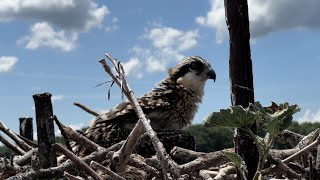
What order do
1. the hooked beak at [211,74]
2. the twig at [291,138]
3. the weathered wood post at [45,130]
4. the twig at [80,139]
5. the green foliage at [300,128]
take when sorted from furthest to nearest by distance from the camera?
1. the hooked beak at [211,74]
2. the green foliage at [300,128]
3. the twig at [80,139]
4. the twig at [291,138]
5. the weathered wood post at [45,130]

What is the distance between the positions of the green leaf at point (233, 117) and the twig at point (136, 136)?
26 centimetres

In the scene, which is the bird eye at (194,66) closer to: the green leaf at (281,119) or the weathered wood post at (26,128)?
the weathered wood post at (26,128)

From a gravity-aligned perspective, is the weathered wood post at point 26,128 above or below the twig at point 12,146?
above

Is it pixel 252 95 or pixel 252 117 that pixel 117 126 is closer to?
pixel 252 95

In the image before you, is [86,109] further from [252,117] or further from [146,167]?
[252,117]

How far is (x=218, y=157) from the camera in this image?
11.3ft

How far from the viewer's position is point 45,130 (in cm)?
386

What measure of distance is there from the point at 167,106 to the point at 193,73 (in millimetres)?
1227

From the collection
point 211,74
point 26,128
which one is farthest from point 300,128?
point 26,128

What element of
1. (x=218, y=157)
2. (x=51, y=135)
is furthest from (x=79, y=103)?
(x=218, y=157)

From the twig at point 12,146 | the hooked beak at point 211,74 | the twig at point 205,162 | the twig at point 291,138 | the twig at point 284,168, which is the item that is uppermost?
the hooked beak at point 211,74

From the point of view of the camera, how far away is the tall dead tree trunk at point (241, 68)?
328 centimetres

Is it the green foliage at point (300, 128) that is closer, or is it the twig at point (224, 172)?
the twig at point (224, 172)

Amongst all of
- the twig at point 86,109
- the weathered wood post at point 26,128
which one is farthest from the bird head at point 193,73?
the weathered wood post at point 26,128
